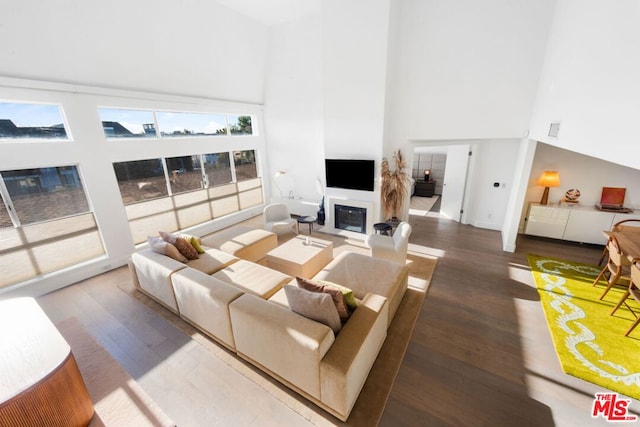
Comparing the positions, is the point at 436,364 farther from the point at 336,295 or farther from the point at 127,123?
the point at 127,123

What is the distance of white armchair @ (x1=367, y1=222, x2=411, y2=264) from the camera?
4035 millimetres

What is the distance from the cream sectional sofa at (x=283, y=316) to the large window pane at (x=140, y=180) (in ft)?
6.31

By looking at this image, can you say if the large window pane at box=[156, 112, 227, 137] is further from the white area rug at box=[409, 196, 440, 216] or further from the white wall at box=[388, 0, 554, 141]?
the white area rug at box=[409, 196, 440, 216]

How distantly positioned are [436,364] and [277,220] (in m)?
4.07

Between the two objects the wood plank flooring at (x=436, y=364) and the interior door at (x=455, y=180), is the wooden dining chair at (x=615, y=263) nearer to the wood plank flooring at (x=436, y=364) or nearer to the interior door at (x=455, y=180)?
the wood plank flooring at (x=436, y=364)

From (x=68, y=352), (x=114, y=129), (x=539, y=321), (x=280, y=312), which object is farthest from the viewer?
(x=114, y=129)

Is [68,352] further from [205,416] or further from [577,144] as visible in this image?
[577,144]

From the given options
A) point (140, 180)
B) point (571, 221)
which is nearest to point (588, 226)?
point (571, 221)

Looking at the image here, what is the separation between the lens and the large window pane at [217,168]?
6355mm

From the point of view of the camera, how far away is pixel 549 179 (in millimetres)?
5082

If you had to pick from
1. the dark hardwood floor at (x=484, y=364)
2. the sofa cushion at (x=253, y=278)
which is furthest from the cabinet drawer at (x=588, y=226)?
the sofa cushion at (x=253, y=278)

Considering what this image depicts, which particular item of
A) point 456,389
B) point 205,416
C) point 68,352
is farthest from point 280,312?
point 456,389

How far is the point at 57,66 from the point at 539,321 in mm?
7493

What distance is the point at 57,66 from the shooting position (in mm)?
3627
